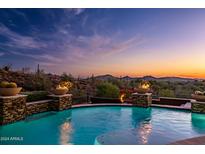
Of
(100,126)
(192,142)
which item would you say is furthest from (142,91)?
(192,142)

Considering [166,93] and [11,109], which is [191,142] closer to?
[11,109]

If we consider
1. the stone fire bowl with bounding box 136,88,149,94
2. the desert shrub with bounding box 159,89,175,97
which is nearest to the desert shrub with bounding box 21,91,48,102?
the stone fire bowl with bounding box 136,88,149,94

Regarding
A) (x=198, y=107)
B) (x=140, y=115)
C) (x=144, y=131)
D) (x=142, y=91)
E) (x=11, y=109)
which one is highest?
(x=142, y=91)

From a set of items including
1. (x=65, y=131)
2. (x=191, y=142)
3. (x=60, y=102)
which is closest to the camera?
(x=191, y=142)

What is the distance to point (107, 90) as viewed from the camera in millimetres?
11492

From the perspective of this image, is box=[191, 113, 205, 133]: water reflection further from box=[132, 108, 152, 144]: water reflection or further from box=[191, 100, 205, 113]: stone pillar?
box=[132, 108, 152, 144]: water reflection

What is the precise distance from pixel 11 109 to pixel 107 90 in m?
5.06

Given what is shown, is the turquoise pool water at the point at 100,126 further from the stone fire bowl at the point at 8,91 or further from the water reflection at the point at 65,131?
the stone fire bowl at the point at 8,91

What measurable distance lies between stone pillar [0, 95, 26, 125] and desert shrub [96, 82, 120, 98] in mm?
4367

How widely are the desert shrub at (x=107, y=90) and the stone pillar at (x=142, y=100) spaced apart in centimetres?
113

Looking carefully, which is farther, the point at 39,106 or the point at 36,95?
the point at 36,95

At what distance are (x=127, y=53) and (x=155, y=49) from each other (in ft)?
3.43

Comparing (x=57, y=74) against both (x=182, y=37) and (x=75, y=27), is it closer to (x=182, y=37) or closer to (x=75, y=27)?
(x=75, y=27)
